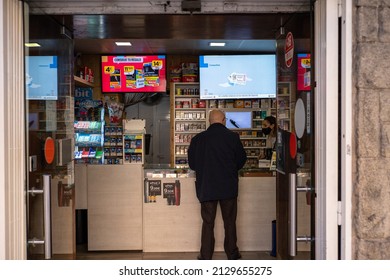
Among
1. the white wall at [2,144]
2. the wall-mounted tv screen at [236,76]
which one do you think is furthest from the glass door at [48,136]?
the wall-mounted tv screen at [236,76]

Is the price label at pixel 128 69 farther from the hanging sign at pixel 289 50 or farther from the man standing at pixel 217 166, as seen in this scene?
the hanging sign at pixel 289 50

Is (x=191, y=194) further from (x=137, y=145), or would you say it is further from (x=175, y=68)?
(x=175, y=68)

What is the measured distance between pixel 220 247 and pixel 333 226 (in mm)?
3340

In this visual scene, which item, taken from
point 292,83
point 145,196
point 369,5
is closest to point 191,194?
point 145,196

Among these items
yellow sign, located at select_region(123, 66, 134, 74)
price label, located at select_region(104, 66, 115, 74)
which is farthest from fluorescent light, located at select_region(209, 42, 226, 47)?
price label, located at select_region(104, 66, 115, 74)

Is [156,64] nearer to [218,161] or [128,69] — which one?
[128,69]

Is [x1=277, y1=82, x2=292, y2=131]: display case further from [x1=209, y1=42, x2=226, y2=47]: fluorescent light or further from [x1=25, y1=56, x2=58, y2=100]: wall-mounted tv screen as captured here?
[x1=209, y1=42, x2=226, y2=47]: fluorescent light

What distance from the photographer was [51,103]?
12.0 ft

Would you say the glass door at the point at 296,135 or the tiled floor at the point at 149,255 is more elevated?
the glass door at the point at 296,135

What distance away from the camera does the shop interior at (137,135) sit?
150 inches

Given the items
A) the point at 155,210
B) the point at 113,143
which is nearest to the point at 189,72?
the point at 113,143

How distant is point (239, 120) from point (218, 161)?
15.0ft

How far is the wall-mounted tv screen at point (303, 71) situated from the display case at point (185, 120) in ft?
20.2

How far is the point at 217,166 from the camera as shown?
514cm
